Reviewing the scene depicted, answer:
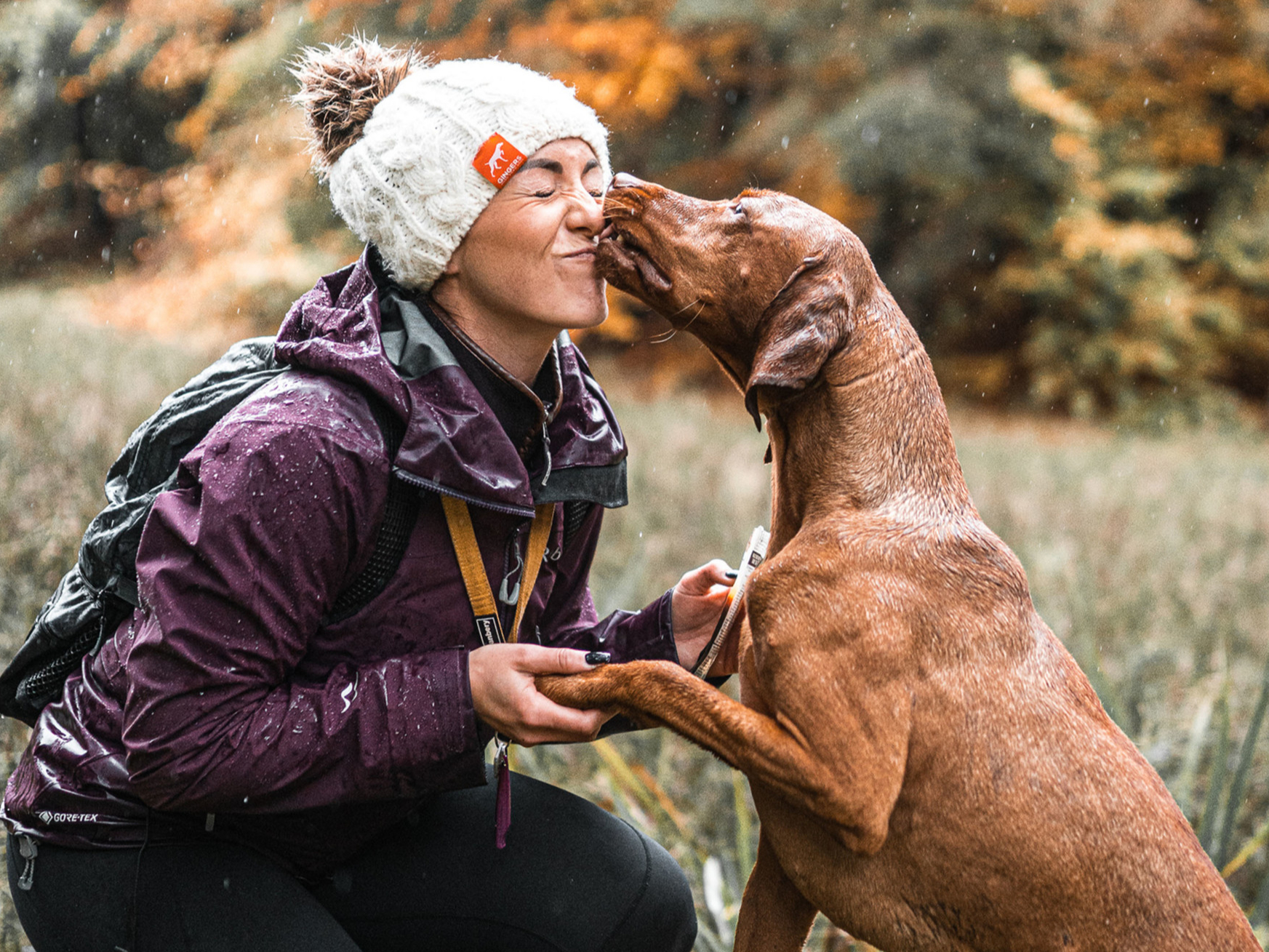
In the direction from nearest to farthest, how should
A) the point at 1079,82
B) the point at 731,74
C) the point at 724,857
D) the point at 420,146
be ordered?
the point at 420,146
the point at 724,857
the point at 731,74
the point at 1079,82

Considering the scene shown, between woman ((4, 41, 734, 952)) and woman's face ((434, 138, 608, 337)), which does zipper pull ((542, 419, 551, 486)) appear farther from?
woman's face ((434, 138, 608, 337))

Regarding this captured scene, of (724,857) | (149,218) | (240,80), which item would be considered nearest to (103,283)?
(149,218)

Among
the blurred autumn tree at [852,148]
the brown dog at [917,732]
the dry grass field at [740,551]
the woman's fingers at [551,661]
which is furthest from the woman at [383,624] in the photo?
the blurred autumn tree at [852,148]

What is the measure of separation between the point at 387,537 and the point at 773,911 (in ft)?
3.50

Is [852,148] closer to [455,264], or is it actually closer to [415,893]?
[455,264]

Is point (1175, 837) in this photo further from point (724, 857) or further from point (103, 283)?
point (103, 283)

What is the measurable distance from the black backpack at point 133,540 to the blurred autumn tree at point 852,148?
8.80 m

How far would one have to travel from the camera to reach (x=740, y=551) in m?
6.16

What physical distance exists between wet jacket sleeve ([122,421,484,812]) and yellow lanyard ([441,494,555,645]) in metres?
0.15

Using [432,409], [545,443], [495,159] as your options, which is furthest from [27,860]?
[495,159]

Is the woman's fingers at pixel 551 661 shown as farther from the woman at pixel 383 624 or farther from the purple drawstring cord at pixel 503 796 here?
the purple drawstring cord at pixel 503 796

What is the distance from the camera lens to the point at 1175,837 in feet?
6.86

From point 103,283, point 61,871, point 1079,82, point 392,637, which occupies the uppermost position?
point 392,637

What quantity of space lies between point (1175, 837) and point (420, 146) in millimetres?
1958
